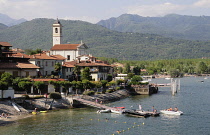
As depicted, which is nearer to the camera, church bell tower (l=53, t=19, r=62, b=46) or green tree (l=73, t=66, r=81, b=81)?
green tree (l=73, t=66, r=81, b=81)

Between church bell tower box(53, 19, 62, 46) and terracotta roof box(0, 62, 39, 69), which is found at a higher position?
church bell tower box(53, 19, 62, 46)

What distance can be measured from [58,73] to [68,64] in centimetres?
1216

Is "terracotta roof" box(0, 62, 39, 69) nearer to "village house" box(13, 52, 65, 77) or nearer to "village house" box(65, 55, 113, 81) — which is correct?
"village house" box(13, 52, 65, 77)

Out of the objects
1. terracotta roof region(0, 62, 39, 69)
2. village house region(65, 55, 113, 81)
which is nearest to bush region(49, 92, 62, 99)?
terracotta roof region(0, 62, 39, 69)

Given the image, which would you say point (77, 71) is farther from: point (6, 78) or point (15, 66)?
point (6, 78)

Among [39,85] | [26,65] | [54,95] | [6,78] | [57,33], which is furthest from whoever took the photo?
[57,33]

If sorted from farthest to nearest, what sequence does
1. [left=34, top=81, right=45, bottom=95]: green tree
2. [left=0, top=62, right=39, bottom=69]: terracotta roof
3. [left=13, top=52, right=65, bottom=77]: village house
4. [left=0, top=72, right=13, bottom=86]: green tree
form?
[left=13, top=52, right=65, bottom=77]: village house < [left=0, top=62, right=39, bottom=69]: terracotta roof < [left=34, top=81, right=45, bottom=95]: green tree < [left=0, top=72, right=13, bottom=86]: green tree

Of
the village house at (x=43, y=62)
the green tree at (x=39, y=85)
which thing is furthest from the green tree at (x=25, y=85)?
the village house at (x=43, y=62)

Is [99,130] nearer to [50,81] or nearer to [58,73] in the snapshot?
[50,81]

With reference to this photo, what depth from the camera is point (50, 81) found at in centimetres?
8706

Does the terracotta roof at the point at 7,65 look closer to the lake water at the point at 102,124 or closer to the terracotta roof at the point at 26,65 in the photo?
the terracotta roof at the point at 26,65

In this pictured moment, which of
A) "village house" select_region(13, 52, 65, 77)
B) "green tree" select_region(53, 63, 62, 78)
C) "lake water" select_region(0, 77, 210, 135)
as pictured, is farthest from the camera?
"green tree" select_region(53, 63, 62, 78)

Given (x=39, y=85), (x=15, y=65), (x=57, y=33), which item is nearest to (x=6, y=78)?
(x=39, y=85)

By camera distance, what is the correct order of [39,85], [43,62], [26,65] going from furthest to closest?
[43,62]
[26,65]
[39,85]
